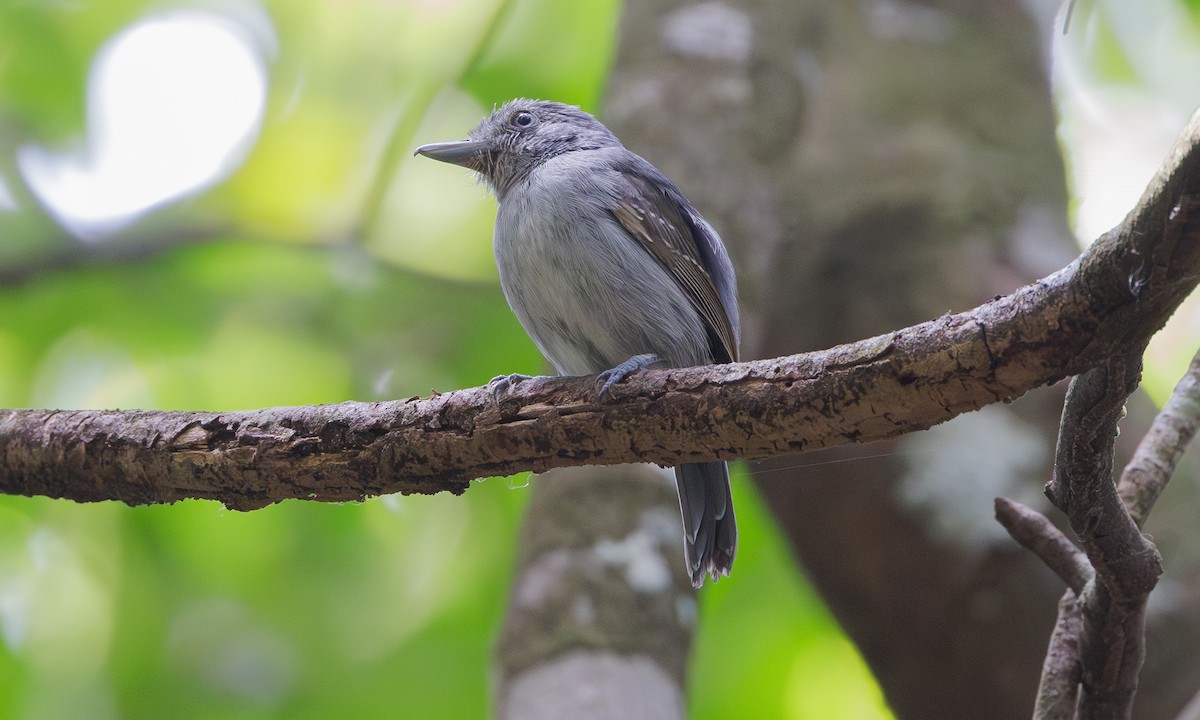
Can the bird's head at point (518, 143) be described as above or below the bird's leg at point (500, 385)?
above

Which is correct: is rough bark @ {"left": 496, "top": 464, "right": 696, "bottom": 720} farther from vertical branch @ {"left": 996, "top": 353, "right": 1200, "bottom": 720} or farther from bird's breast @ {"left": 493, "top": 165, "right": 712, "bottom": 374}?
vertical branch @ {"left": 996, "top": 353, "right": 1200, "bottom": 720}

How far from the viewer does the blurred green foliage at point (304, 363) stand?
208 inches

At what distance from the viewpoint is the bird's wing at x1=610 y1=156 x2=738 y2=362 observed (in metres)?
3.62

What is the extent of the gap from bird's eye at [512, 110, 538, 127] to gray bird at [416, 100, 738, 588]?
1.98 feet

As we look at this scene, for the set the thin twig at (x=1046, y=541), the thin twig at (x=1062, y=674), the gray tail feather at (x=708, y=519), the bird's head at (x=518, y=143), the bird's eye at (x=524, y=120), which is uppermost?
the bird's eye at (x=524, y=120)

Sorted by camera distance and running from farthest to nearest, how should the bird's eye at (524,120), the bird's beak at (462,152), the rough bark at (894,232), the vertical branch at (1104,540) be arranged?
the bird's eye at (524,120), the bird's beak at (462,152), the rough bark at (894,232), the vertical branch at (1104,540)

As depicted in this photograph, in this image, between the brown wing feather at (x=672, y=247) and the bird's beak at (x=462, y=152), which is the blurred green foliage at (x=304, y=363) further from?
the brown wing feather at (x=672, y=247)

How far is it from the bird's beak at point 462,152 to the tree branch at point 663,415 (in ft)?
5.99

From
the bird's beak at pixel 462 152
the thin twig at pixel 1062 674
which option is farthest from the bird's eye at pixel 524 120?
the thin twig at pixel 1062 674

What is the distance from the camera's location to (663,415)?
2.49 m

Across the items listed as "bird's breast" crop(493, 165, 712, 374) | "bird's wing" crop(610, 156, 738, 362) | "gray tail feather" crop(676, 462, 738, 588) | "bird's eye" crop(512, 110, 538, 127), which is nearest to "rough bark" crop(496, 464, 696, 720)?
"gray tail feather" crop(676, 462, 738, 588)

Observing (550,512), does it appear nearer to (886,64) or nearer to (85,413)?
(85,413)

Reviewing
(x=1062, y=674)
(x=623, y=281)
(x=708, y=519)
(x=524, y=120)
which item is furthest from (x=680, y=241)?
(x=1062, y=674)

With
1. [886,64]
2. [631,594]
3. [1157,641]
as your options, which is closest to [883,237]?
[886,64]
